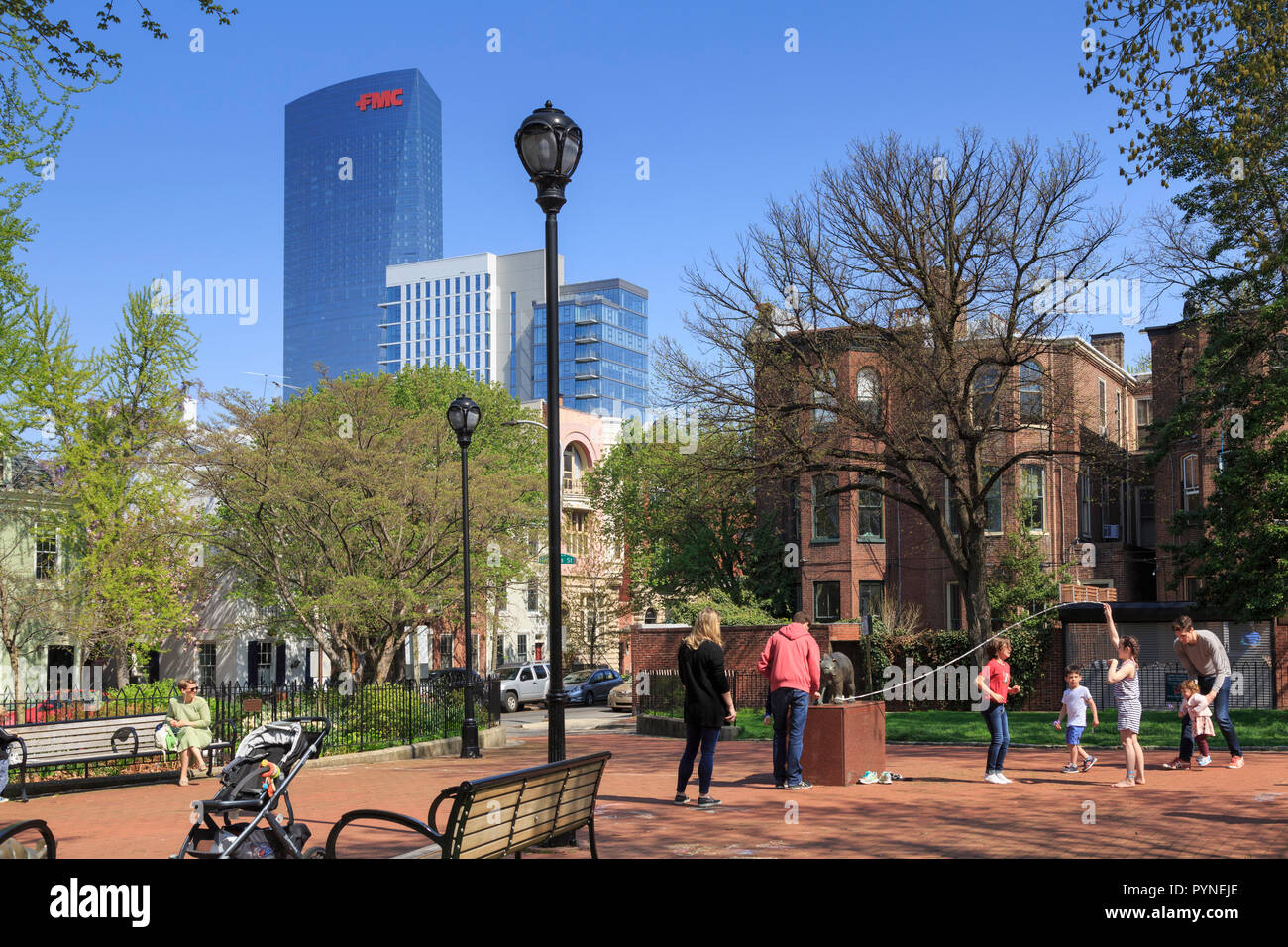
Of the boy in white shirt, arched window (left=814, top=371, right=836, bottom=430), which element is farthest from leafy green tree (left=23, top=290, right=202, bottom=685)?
the boy in white shirt

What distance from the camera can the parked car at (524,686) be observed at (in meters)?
41.4

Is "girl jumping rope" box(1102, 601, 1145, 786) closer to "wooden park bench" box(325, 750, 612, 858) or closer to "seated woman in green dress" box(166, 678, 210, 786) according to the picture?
"wooden park bench" box(325, 750, 612, 858)

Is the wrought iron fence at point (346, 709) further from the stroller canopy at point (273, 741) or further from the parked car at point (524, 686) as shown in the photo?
the parked car at point (524, 686)

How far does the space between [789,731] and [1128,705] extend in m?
3.98

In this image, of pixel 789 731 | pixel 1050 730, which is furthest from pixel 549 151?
pixel 1050 730

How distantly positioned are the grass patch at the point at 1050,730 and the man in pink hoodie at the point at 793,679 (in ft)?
25.0

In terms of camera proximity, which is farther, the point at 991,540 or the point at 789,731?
the point at 991,540

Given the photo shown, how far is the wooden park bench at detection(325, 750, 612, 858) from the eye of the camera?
6.50 m

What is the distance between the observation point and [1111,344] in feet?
155

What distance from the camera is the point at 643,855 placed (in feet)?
30.3

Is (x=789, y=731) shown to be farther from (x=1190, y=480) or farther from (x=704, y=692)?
(x=1190, y=480)

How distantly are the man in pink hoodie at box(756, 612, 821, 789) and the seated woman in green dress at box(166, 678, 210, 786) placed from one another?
8245 mm

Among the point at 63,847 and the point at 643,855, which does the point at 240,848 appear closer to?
the point at 643,855

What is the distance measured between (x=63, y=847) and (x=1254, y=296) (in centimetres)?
2479
